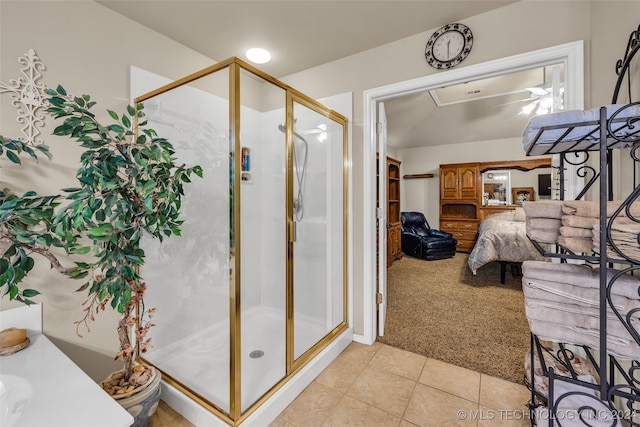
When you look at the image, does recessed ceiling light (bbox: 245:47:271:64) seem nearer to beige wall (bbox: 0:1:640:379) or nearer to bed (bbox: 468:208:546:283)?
beige wall (bbox: 0:1:640:379)

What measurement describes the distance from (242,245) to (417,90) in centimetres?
172

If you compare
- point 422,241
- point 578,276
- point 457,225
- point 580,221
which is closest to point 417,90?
point 580,221

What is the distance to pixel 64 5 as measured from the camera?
158cm

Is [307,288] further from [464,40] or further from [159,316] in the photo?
[464,40]

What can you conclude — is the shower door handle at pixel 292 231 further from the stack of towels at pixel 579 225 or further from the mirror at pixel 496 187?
the mirror at pixel 496 187

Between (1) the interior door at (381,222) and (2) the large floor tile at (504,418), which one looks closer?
(2) the large floor tile at (504,418)

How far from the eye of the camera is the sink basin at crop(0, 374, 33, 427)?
2.96ft

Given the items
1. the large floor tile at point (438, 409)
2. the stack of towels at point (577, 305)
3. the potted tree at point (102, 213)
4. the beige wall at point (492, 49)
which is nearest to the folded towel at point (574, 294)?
the stack of towels at point (577, 305)

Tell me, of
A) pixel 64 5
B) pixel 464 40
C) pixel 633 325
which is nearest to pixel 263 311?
pixel 633 325

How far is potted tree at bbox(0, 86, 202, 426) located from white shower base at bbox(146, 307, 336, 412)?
30cm

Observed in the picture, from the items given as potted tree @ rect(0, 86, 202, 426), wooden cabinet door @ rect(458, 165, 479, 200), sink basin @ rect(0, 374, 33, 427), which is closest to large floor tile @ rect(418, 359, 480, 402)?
potted tree @ rect(0, 86, 202, 426)

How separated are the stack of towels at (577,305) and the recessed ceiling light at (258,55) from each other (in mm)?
2306

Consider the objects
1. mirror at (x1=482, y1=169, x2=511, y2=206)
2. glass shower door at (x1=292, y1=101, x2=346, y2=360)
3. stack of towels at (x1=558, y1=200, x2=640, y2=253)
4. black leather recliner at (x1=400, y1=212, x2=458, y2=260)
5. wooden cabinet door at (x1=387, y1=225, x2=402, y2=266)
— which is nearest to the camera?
stack of towels at (x1=558, y1=200, x2=640, y2=253)

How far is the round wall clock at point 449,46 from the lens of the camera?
189 centimetres
